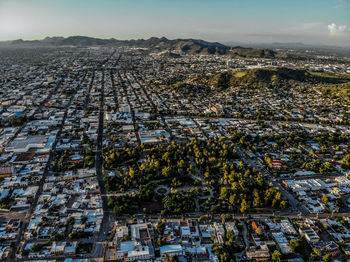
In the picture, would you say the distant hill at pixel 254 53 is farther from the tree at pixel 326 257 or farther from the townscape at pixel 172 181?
the tree at pixel 326 257

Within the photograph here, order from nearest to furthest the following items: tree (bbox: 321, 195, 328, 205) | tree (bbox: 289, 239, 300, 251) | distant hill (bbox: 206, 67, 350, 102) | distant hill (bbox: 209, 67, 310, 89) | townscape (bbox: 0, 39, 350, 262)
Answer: tree (bbox: 289, 239, 300, 251)
townscape (bbox: 0, 39, 350, 262)
tree (bbox: 321, 195, 328, 205)
distant hill (bbox: 206, 67, 350, 102)
distant hill (bbox: 209, 67, 310, 89)

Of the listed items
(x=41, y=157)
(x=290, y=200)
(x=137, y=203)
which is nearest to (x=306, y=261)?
(x=290, y=200)

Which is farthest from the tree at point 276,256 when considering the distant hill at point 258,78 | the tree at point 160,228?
the distant hill at point 258,78

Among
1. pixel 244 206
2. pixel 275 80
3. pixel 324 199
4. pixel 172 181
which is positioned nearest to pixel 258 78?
pixel 275 80

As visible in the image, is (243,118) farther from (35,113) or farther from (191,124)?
(35,113)

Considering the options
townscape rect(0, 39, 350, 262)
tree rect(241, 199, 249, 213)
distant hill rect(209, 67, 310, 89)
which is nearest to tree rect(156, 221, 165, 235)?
townscape rect(0, 39, 350, 262)

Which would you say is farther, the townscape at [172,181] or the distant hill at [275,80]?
the distant hill at [275,80]

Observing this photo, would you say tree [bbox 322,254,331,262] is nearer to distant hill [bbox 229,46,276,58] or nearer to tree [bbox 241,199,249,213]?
tree [bbox 241,199,249,213]

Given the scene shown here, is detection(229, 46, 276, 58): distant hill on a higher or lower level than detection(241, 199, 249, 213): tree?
higher
